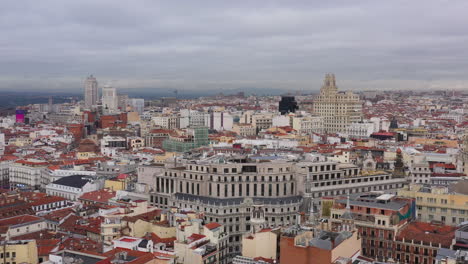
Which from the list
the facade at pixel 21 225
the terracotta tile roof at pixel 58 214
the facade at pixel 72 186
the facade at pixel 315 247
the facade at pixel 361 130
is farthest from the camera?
the facade at pixel 361 130

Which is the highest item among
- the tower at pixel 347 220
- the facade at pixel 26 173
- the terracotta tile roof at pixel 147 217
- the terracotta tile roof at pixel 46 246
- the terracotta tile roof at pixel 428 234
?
the tower at pixel 347 220

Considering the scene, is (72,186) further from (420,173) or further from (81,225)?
(420,173)

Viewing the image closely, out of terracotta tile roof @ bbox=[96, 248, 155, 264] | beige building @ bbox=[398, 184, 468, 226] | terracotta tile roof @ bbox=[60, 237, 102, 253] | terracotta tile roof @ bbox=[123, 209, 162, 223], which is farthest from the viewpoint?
beige building @ bbox=[398, 184, 468, 226]

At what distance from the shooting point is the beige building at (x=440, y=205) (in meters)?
71.8

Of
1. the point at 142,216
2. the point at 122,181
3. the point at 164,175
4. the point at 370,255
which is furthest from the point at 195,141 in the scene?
the point at 370,255

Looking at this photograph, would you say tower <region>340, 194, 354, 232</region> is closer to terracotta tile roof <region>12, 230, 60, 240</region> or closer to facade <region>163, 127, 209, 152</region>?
terracotta tile roof <region>12, 230, 60, 240</region>

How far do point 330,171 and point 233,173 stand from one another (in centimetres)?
1700

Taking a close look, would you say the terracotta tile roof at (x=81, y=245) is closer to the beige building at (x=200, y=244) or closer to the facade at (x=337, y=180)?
the beige building at (x=200, y=244)

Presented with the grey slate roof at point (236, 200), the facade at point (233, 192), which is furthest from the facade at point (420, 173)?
the grey slate roof at point (236, 200)

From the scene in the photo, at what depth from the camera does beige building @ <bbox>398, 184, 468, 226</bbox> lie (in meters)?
71.8

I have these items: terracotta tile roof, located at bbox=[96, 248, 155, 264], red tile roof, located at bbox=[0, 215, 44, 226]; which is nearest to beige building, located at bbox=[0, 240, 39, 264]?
terracotta tile roof, located at bbox=[96, 248, 155, 264]

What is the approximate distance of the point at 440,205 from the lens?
73.0 m

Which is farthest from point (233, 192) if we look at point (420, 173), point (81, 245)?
point (420, 173)

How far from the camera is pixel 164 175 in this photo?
87.4 meters
